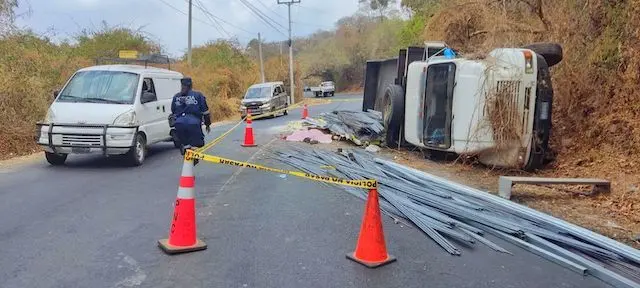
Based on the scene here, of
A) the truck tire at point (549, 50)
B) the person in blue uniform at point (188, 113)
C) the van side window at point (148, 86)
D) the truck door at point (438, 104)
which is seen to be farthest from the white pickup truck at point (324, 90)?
→ the person in blue uniform at point (188, 113)

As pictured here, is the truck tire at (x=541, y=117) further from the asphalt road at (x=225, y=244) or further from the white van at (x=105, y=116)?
the white van at (x=105, y=116)

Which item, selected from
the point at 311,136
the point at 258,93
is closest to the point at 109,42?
the point at 258,93

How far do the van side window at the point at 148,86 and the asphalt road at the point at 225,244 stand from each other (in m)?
3.24

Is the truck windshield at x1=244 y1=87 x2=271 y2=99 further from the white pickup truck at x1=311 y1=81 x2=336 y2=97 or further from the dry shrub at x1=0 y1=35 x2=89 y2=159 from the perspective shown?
the white pickup truck at x1=311 y1=81 x2=336 y2=97

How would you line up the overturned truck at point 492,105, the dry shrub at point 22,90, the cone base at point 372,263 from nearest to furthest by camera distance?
the cone base at point 372,263
the overturned truck at point 492,105
the dry shrub at point 22,90

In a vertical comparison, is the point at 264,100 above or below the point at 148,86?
below

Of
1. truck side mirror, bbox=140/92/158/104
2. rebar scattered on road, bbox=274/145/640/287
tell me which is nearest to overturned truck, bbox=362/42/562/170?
rebar scattered on road, bbox=274/145/640/287

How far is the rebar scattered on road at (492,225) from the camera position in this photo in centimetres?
494

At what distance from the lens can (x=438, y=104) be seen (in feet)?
34.5

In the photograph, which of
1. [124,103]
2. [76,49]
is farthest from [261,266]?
[76,49]

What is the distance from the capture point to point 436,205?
6.86 m

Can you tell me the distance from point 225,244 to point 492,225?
2.92 meters

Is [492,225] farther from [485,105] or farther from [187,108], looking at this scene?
[187,108]

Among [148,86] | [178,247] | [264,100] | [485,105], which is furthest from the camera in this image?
[264,100]
